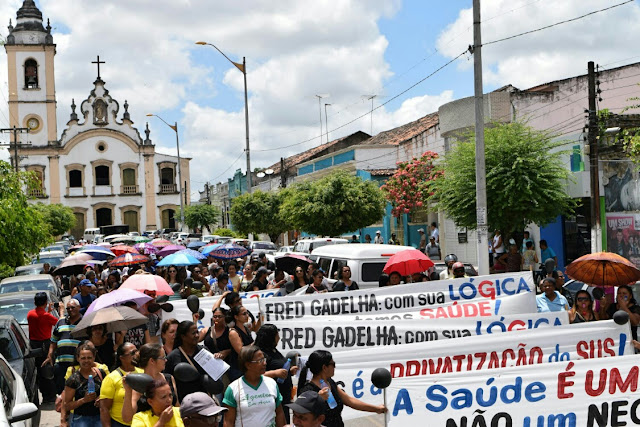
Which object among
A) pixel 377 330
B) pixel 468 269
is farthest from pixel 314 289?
pixel 468 269

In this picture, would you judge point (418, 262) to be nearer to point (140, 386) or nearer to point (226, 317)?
point (226, 317)

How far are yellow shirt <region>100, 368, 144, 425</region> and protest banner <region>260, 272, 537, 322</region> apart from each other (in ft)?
13.2

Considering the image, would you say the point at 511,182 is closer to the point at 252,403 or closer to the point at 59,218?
the point at 252,403

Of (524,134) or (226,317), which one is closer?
(226,317)

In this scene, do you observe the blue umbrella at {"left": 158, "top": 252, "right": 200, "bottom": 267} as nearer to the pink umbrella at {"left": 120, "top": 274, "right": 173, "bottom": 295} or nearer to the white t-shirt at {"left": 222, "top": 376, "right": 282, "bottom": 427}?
the pink umbrella at {"left": 120, "top": 274, "right": 173, "bottom": 295}

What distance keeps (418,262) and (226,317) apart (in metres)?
5.76

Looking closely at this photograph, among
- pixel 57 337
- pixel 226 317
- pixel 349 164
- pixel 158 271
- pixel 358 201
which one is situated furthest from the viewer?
pixel 349 164

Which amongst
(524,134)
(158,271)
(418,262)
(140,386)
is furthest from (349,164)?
(140,386)

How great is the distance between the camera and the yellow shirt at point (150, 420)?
5.50 meters

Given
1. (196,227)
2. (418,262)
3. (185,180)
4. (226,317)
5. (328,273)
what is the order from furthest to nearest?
(185,180) → (196,227) → (328,273) → (418,262) → (226,317)

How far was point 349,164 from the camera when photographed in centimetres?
4812

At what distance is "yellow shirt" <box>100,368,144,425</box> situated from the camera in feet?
20.8

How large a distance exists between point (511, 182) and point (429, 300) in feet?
33.2

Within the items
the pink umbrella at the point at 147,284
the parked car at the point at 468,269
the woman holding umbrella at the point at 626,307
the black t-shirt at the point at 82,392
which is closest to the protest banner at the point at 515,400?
the black t-shirt at the point at 82,392
